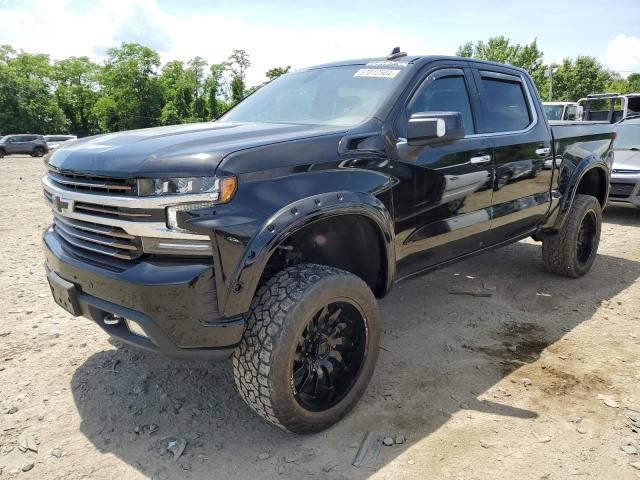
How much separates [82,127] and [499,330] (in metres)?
71.2

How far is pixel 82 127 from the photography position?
218 ft

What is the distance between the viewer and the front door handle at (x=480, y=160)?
3.63 m

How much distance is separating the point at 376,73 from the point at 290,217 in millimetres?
1477

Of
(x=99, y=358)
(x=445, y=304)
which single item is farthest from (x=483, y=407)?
(x=99, y=358)

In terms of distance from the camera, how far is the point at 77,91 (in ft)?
223

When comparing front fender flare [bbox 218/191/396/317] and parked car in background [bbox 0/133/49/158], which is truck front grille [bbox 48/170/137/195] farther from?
parked car in background [bbox 0/133/49/158]

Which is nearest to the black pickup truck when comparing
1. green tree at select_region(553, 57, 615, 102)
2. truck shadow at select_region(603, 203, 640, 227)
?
truck shadow at select_region(603, 203, 640, 227)

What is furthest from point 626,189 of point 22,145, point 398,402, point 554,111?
point 22,145

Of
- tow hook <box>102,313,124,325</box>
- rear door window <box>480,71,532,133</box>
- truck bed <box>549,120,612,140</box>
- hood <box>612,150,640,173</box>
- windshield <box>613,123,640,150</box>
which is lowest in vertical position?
tow hook <box>102,313,124,325</box>

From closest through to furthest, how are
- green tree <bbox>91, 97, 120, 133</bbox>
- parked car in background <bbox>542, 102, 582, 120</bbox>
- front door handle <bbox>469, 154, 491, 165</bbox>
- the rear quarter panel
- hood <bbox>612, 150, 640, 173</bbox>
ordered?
front door handle <bbox>469, 154, 491, 165</bbox> < the rear quarter panel < hood <bbox>612, 150, 640, 173</bbox> < parked car in background <bbox>542, 102, 582, 120</bbox> < green tree <bbox>91, 97, 120, 133</bbox>

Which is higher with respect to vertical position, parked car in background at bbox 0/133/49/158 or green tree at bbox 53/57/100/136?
green tree at bbox 53/57/100/136

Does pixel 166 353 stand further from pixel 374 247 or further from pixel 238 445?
pixel 374 247

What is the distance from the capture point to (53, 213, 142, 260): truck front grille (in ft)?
7.89

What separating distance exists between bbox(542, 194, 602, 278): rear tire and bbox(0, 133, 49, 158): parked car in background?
33368mm
